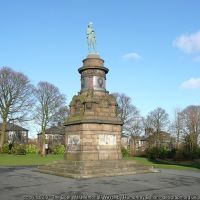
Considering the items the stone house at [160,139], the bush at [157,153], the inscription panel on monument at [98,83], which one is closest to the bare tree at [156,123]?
the stone house at [160,139]

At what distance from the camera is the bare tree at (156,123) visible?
60.2 m

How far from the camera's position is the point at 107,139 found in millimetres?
18750

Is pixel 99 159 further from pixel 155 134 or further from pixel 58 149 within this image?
pixel 155 134

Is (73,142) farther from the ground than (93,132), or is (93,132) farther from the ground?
(93,132)

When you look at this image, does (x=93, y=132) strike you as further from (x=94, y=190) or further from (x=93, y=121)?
(x=94, y=190)

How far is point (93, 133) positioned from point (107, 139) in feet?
3.76

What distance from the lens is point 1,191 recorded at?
11141mm

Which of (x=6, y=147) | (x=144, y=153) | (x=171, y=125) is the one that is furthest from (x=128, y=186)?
(x=171, y=125)

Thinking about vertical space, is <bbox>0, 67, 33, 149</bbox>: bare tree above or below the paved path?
above

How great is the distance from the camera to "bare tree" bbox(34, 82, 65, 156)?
156ft

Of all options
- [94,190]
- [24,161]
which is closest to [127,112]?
[24,161]

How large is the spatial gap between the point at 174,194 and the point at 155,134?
50.1 metres

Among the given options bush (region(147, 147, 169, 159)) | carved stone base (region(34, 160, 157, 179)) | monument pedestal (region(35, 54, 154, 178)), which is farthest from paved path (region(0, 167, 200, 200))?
bush (region(147, 147, 169, 159))

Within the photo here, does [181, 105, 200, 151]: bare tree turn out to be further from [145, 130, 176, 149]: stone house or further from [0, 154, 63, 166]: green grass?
[0, 154, 63, 166]: green grass
